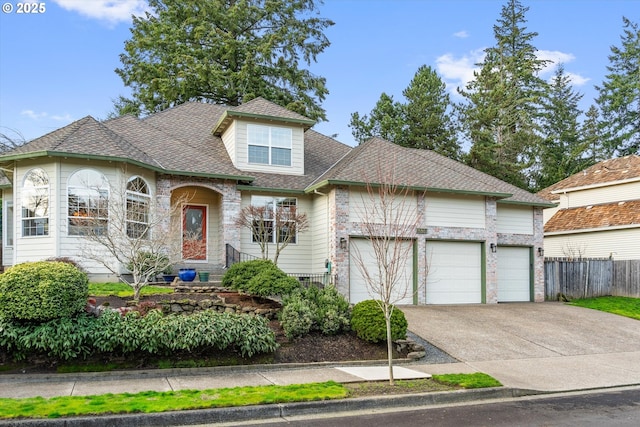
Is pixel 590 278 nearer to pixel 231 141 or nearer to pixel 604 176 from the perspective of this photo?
pixel 604 176

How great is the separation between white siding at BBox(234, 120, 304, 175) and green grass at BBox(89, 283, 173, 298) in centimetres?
639

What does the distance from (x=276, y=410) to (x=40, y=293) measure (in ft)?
15.5

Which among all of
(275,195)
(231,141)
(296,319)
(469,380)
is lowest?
(469,380)

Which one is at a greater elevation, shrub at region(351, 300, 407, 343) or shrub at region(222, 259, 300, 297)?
shrub at region(222, 259, 300, 297)

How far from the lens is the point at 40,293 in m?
9.38

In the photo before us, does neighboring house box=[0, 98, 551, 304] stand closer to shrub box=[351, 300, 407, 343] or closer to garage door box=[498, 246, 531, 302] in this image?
garage door box=[498, 246, 531, 302]

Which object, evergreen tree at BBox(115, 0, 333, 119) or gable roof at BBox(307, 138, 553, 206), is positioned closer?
gable roof at BBox(307, 138, 553, 206)

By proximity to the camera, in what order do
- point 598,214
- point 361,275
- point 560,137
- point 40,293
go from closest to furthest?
1. point 40,293
2. point 361,275
3. point 598,214
4. point 560,137

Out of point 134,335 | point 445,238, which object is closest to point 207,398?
point 134,335

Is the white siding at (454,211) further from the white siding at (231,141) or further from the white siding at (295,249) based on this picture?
the white siding at (231,141)

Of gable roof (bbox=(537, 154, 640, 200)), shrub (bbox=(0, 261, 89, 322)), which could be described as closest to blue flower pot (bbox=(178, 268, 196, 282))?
shrub (bbox=(0, 261, 89, 322))

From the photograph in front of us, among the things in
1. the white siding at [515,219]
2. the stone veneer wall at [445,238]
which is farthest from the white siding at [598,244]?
the white siding at [515,219]

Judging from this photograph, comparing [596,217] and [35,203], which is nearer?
[35,203]

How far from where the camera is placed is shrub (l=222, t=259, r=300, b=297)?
13305 millimetres
